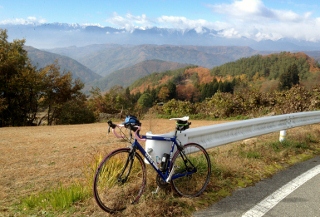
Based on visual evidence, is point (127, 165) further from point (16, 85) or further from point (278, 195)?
point (16, 85)

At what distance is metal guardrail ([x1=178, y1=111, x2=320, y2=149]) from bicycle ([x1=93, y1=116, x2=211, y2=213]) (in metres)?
0.43

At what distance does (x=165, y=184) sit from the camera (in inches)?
138

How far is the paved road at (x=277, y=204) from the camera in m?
3.31

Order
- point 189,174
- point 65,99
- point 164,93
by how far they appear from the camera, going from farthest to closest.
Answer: point 164,93
point 65,99
point 189,174

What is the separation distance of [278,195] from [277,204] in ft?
1.17

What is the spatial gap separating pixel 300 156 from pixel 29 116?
76.2ft

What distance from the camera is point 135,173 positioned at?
3750mm

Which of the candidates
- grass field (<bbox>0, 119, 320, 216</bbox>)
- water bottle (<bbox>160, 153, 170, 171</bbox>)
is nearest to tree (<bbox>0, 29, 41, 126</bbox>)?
grass field (<bbox>0, 119, 320, 216</bbox>)

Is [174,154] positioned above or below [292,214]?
above

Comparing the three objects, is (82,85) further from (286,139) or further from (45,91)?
(286,139)

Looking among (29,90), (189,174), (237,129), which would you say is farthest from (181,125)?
(29,90)

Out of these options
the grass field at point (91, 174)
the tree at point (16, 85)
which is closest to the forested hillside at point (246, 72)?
the tree at point (16, 85)

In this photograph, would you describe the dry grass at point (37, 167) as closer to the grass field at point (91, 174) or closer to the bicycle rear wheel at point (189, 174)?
the grass field at point (91, 174)

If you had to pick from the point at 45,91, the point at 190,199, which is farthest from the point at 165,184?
the point at 45,91
